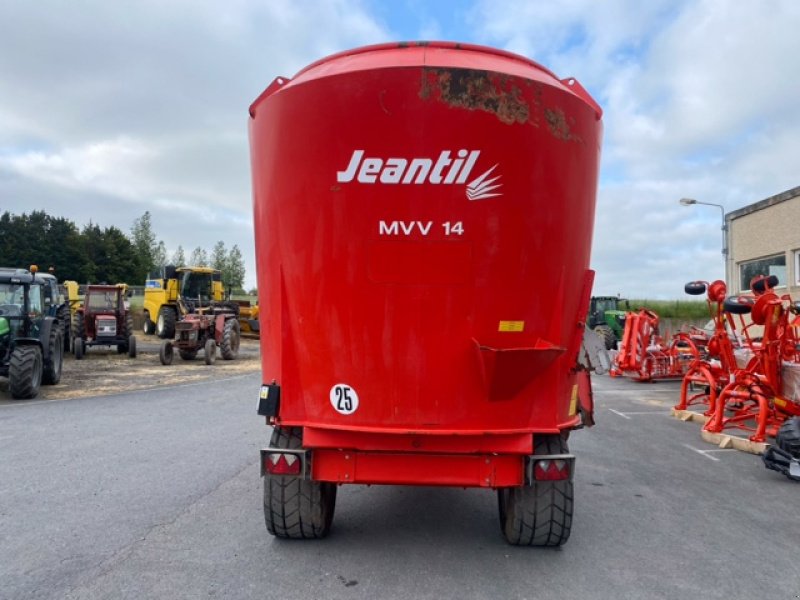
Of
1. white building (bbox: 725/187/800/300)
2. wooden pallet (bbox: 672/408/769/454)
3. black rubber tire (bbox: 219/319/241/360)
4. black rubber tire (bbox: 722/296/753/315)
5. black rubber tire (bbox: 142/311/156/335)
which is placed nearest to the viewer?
wooden pallet (bbox: 672/408/769/454)

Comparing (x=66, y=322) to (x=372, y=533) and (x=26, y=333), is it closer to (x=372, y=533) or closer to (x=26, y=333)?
(x=26, y=333)

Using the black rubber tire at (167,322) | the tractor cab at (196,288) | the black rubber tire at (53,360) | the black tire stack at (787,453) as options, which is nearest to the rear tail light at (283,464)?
the black tire stack at (787,453)

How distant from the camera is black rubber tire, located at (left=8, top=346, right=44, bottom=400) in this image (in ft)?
38.2

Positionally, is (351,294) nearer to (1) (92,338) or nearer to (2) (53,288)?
(2) (53,288)

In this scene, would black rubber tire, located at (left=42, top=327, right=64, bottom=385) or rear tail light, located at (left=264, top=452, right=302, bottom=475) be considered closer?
rear tail light, located at (left=264, top=452, right=302, bottom=475)

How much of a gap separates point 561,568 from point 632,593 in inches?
18.8

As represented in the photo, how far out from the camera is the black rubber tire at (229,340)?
21188 mm

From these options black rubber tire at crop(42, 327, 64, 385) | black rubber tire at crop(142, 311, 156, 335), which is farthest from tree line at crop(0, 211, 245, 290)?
black rubber tire at crop(42, 327, 64, 385)

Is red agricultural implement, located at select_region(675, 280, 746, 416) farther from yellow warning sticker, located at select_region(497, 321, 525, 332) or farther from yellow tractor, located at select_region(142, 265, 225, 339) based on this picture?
yellow tractor, located at select_region(142, 265, 225, 339)

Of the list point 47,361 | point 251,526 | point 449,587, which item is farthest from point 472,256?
point 47,361

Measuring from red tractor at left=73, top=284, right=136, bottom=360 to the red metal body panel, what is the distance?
19.8 m

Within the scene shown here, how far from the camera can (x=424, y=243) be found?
11.6 feet

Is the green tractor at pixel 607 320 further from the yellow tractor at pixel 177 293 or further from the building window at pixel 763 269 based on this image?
the yellow tractor at pixel 177 293

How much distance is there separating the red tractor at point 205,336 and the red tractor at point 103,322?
62.9 inches
